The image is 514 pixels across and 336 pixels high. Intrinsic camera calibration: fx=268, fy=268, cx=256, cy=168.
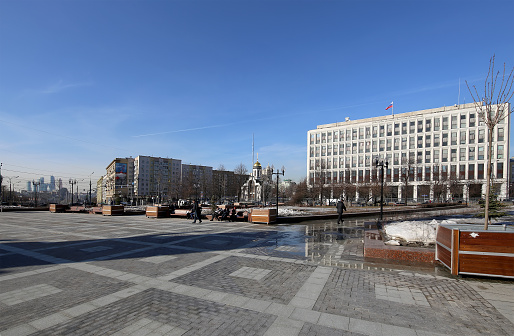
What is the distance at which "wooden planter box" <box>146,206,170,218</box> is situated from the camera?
23.7 m

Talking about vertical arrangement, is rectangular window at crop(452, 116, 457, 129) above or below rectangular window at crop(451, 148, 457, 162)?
above

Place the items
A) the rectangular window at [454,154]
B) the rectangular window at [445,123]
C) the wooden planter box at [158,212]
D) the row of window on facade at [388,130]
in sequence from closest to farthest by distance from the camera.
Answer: the wooden planter box at [158,212], the rectangular window at [454,154], the row of window on facade at [388,130], the rectangular window at [445,123]

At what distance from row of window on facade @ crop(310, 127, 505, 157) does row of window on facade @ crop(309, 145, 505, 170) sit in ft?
5.46

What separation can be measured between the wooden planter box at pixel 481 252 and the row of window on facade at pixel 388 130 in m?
78.9

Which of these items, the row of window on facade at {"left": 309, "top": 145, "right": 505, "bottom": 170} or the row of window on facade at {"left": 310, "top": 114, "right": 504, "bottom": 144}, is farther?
the row of window on facade at {"left": 310, "top": 114, "right": 504, "bottom": 144}

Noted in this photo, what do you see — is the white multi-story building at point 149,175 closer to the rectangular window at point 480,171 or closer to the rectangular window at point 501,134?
the rectangular window at point 480,171

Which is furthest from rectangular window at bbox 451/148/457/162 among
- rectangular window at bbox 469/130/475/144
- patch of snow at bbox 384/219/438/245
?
patch of snow at bbox 384/219/438/245

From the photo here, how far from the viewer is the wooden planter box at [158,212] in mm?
23656

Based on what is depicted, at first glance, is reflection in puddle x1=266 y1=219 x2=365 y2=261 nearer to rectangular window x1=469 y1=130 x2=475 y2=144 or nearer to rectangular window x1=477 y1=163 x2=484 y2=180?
rectangular window x1=477 y1=163 x2=484 y2=180

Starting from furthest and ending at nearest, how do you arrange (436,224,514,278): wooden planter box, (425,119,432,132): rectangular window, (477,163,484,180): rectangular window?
(425,119,432,132): rectangular window, (477,163,484,180): rectangular window, (436,224,514,278): wooden planter box

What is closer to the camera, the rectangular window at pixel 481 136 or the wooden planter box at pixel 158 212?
the wooden planter box at pixel 158 212

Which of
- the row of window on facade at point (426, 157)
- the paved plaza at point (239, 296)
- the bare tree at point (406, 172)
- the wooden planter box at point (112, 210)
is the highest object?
the row of window on facade at point (426, 157)

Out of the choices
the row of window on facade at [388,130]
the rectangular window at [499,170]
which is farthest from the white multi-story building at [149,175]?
the rectangular window at [499,170]

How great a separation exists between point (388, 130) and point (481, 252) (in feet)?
273
